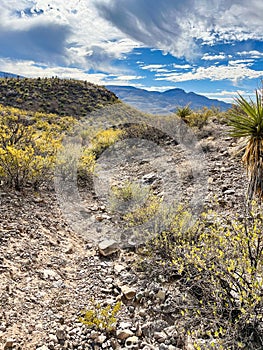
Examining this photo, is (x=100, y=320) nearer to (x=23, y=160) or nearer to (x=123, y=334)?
(x=123, y=334)

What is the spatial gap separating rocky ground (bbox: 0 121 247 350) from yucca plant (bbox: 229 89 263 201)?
38.2 inches

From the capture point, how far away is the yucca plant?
4742 millimetres

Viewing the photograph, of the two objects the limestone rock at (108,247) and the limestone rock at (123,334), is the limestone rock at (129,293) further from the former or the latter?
the limestone rock at (108,247)

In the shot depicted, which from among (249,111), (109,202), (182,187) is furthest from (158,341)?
(182,187)

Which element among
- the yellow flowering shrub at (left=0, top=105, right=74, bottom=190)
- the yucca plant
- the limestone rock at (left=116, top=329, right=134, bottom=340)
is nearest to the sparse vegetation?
the yellow flowering shrub at (left=0, top=105, right=74, bottom=190)

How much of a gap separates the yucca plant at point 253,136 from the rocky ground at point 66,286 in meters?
0.97

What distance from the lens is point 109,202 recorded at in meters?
7.80

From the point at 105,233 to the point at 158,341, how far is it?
309 centimetres

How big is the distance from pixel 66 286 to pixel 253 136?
4032 mm

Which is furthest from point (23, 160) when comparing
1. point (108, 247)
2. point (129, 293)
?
point (129, 293)

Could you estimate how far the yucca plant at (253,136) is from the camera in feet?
15.6

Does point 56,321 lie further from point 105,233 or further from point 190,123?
point 190,123

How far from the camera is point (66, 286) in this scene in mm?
4152

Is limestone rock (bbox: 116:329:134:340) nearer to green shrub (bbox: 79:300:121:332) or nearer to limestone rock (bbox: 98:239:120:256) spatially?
green shrub (bbox: 79:300:121:332)
